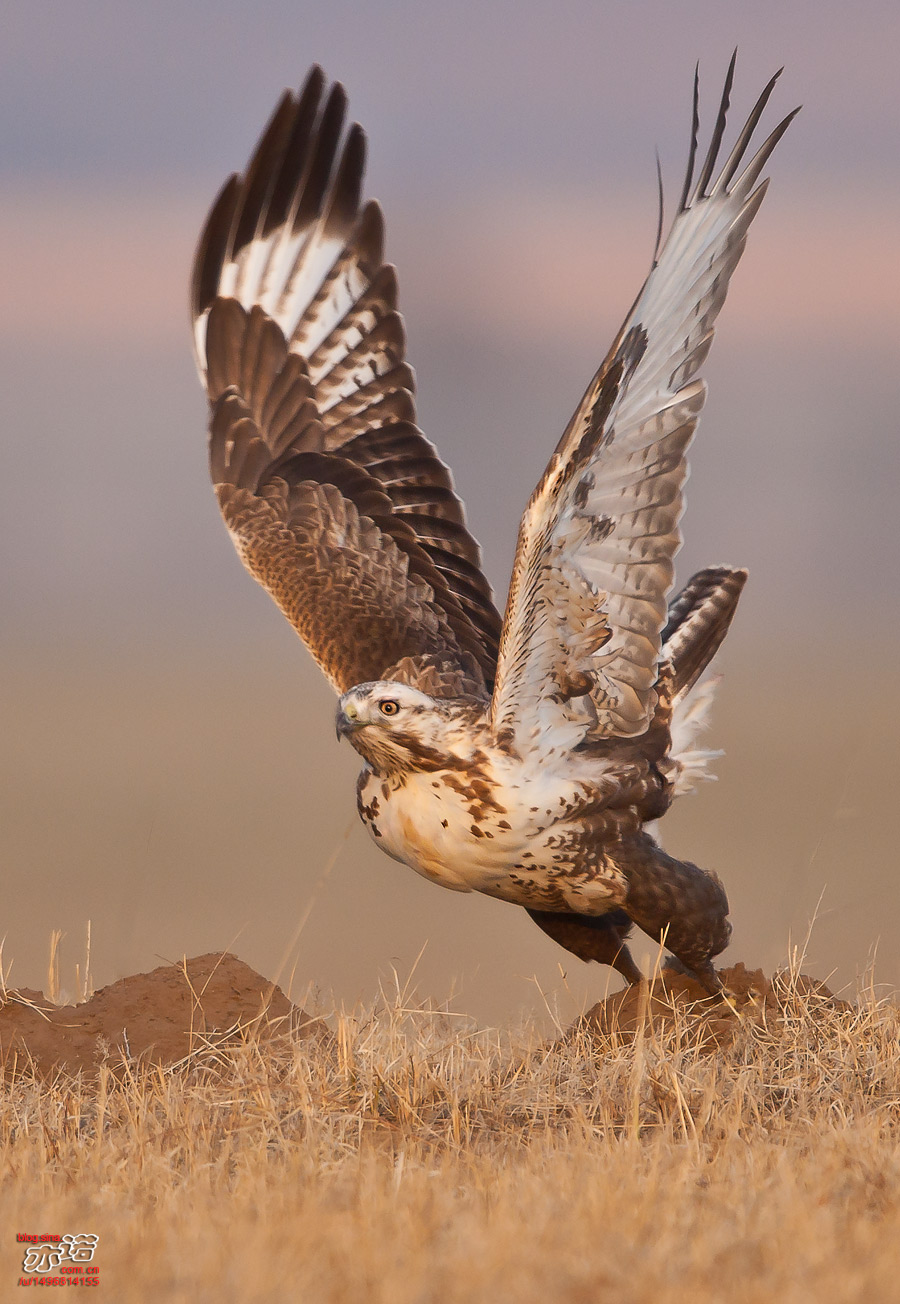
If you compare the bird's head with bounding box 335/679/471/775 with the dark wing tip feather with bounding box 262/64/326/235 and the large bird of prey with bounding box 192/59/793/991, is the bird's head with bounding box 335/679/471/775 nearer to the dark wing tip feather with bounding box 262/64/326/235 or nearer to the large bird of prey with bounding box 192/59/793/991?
the large bird of prey with bounding box 192/59/793/991

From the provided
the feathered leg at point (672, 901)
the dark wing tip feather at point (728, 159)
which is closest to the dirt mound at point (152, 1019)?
the feathered leg at point (672, 901)

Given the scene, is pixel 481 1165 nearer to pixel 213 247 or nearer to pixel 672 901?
pixel 672 901

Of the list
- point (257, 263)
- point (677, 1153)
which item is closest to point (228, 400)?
point (257, 263)

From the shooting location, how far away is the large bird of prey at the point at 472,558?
4969 mm

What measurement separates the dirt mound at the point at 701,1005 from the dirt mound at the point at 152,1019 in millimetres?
1150

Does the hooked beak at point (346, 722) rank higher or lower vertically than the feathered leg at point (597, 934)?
higher

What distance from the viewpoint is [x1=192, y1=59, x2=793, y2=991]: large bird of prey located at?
497cm

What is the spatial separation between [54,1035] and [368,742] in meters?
1.63

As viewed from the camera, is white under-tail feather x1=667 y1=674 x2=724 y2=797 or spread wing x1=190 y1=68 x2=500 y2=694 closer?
white under-tail feather x1=667 y1=674 x2=724 y2=797

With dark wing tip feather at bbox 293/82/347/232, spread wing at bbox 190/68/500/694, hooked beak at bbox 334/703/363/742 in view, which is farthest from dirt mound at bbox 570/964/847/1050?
dark wing tip feather at bbox 293/82/347/232

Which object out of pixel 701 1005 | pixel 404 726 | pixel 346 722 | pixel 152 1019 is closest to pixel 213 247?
pixel 346 722

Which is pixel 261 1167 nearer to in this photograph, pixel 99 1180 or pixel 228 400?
pixel 99 1180

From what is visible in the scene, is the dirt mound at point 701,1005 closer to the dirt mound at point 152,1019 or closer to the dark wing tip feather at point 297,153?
the dirt mound at point 152,1019

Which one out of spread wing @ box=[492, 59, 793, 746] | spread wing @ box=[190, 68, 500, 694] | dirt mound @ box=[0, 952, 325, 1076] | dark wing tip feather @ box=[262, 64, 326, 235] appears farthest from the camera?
dark wing tip feather @ box=[262, 64, 326, 235]
